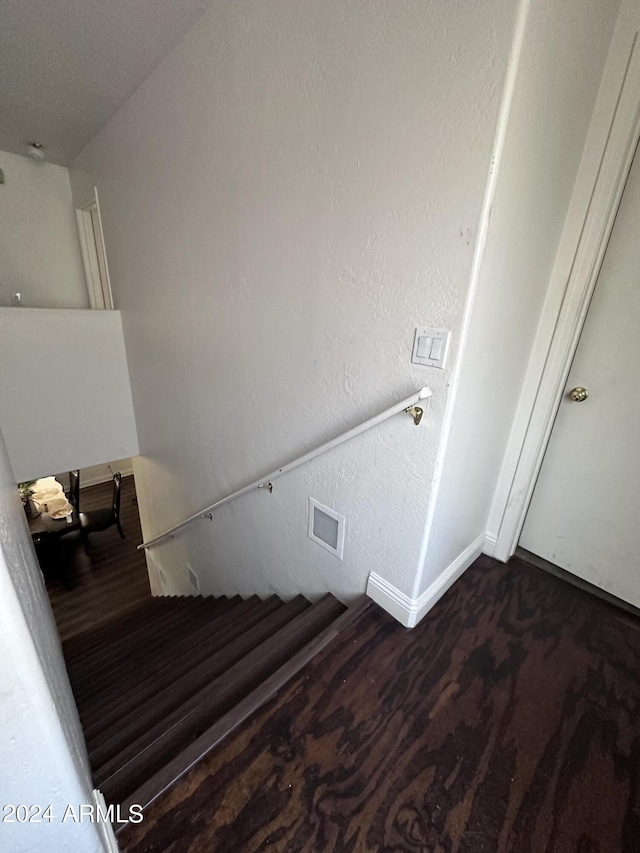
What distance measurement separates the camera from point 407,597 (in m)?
1.36

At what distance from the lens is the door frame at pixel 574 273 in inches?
45.3

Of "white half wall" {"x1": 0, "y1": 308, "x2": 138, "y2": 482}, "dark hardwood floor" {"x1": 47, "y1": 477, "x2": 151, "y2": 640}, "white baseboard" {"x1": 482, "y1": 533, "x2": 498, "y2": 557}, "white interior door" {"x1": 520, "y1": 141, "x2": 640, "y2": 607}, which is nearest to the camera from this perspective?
"white interior door" {"x1": 520, "y1": 141, "x2": 640, "y2": 607}

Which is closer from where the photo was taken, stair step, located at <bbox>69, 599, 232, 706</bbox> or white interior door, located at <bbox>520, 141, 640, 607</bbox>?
white interior door, located at <bbox>520, 141, 640, 607</bbox>

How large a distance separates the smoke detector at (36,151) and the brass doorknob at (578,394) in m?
4.15

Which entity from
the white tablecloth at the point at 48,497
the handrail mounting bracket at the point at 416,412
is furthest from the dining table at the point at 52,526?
the handrail mounting bracket at the point at 416,412

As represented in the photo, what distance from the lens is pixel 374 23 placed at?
38.3 inches

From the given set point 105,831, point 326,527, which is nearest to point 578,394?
point 326,527

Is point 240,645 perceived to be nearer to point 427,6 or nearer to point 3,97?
point 427,6

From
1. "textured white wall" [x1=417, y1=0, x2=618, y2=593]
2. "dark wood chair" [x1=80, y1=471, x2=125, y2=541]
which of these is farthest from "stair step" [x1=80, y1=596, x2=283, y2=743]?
"dark wood chair" [x1=80, y1=471, x2=125, y2=541]

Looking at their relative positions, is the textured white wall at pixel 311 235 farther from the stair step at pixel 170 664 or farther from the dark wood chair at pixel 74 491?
the dark wood chair at pixel 74 491

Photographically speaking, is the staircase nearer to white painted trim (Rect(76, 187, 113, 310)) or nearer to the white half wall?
the white half wall

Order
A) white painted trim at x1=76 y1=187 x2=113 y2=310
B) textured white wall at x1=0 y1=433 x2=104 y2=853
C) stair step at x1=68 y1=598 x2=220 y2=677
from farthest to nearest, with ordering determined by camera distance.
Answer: white painted trim at x1=76 y1=187 x2=113 y2=310, stair step at x1=68 y1=598 x2=220 y2=677, textured white wall at x1=0 y1=433 x2=104 y2=853

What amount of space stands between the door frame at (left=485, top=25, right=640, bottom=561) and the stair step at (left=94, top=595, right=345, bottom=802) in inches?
40.1

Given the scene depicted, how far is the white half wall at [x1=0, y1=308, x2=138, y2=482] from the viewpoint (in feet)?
8.30
